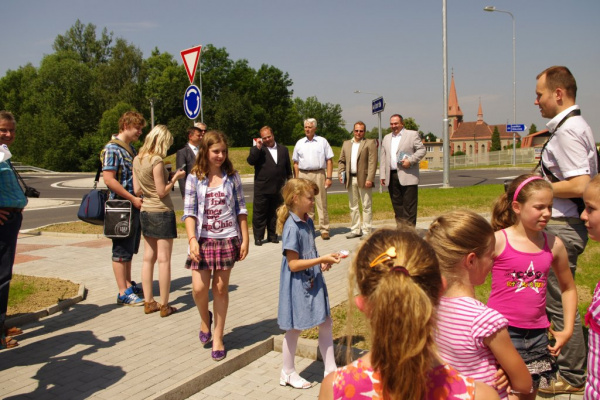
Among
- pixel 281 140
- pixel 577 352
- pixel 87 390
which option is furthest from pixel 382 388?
pixel 281 140

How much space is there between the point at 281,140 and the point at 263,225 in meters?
78.7

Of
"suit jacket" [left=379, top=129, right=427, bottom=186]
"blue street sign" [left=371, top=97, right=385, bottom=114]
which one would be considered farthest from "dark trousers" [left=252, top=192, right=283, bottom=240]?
"blue street sign" [left=371, top=97, right=385, bottom=114]

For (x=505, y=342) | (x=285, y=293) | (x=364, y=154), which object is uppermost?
(x=364, y=154)

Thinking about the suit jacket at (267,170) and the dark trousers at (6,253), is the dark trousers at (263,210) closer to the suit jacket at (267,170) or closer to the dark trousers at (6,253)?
the suit jacket at (267,170)

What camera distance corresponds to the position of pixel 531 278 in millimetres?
2928

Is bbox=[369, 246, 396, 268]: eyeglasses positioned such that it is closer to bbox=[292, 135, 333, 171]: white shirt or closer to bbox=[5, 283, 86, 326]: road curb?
bbox=[5, 283, 86, 326]: road curb

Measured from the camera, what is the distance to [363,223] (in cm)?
1014

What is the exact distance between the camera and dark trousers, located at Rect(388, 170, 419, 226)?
8.71 m

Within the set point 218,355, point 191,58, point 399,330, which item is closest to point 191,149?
point 191,58

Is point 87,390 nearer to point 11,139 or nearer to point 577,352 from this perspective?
point 11,139

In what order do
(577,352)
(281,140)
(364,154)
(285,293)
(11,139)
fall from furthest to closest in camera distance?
(281,140), (364,154), (11,139), (285,293), (577,352)

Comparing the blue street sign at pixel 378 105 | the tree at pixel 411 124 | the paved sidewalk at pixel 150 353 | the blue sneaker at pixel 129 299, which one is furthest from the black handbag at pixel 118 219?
the tree at pixel 411 124

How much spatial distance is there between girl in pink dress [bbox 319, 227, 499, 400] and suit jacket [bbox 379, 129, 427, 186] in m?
7.07

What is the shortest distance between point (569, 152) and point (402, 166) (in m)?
5.19
